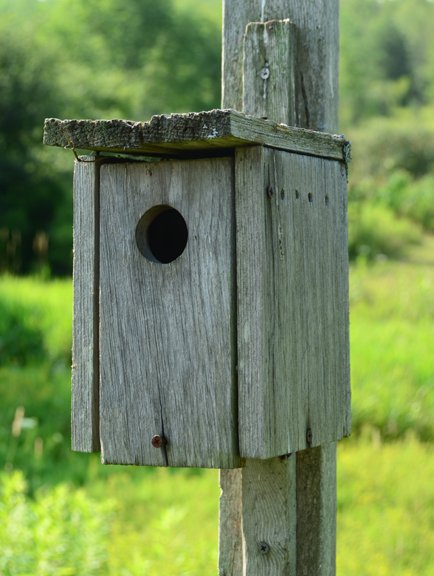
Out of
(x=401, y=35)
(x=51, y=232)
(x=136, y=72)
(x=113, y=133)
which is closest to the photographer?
(x=113, y=133)

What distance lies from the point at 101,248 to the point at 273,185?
405 millimetres

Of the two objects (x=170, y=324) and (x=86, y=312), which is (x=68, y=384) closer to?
(x=86, y=312)

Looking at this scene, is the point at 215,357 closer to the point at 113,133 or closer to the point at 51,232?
the point at 113,133

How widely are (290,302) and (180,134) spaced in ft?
1.45

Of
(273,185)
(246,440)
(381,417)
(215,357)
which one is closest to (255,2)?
(273,185)

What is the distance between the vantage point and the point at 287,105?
2363mm

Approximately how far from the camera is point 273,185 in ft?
6.73

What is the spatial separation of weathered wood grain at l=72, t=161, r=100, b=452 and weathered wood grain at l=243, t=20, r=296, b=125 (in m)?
0.43

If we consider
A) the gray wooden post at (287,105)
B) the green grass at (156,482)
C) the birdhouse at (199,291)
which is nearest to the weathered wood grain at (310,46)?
the gray wooden post at (287,105)

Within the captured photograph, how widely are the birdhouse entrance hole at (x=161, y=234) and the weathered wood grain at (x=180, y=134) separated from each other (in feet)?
0.46

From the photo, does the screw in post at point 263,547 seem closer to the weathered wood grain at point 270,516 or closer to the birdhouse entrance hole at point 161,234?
the weathered wood grain at point 270,516

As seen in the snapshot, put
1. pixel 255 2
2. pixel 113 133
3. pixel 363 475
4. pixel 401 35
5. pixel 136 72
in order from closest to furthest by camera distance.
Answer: pixel 113 133 < pixel 255 2 < pixel 363 475 < pixel 136 72 < pixel 401 35

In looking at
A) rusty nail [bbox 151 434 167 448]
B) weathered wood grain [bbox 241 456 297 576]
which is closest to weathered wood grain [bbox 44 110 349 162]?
rusty nail [bbox 151 434 167 448]

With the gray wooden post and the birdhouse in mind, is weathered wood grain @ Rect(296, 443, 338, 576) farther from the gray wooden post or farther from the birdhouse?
the birdhouse
